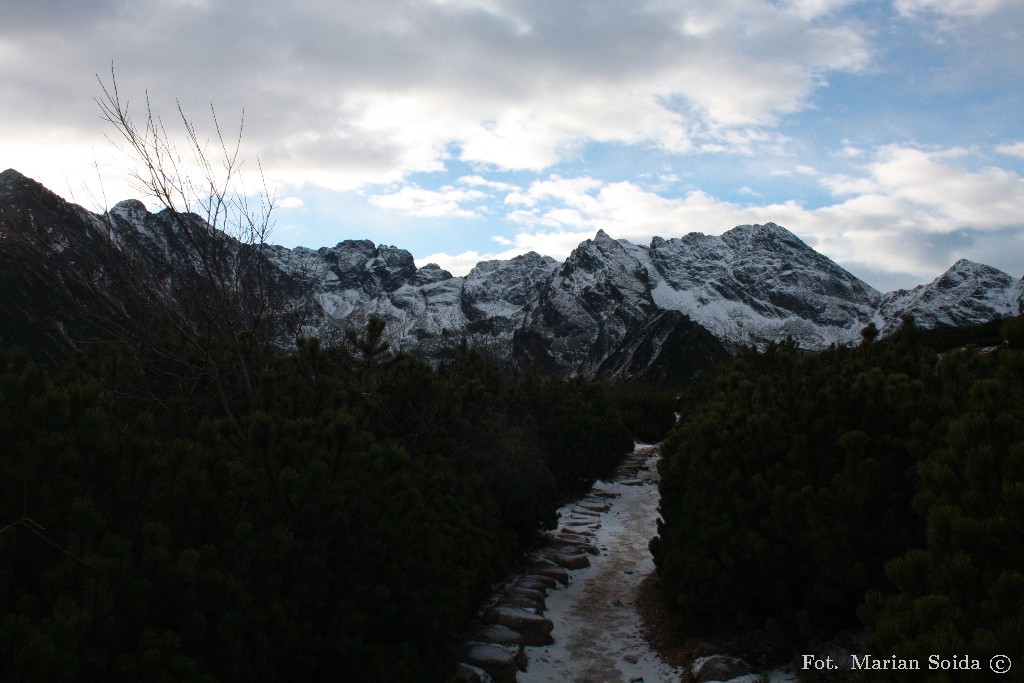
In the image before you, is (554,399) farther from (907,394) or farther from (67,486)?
(67,486)

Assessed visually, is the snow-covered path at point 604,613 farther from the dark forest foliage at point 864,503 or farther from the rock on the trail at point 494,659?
the dark forest foliage at point 864,503

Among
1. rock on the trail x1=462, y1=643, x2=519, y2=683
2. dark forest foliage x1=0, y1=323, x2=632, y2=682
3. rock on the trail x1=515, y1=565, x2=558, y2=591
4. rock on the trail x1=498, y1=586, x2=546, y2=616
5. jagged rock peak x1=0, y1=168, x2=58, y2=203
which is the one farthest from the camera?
rock on the trail x1=515, y1=565, x2=558, y2=591

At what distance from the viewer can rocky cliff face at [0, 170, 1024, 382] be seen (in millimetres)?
4773

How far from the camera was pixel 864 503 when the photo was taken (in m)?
3.80

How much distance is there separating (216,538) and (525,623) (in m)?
3.47

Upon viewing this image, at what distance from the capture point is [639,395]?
913 inches

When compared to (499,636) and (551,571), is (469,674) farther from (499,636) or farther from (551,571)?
(551,571)

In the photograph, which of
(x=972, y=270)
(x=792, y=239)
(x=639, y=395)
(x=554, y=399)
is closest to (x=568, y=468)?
(x=554, y=399)

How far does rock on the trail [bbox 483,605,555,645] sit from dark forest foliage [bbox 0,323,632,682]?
0.64 m

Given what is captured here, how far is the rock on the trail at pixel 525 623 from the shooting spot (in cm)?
525

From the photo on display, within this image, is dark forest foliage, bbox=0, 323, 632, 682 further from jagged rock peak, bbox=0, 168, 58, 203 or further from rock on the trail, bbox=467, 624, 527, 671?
jagged rock peak, bbox=0, 168, 58, 203

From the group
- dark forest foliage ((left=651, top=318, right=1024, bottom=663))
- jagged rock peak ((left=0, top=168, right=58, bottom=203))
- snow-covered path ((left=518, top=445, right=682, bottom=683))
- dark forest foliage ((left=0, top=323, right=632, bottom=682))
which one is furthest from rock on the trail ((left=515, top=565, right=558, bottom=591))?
jagged rock peak ((left=0, top=168, right=58, bottom=203))

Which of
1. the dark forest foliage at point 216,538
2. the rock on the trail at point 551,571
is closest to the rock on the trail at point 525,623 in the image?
the dark forest foliage at point 216,538

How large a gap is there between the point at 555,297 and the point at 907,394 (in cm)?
11482
